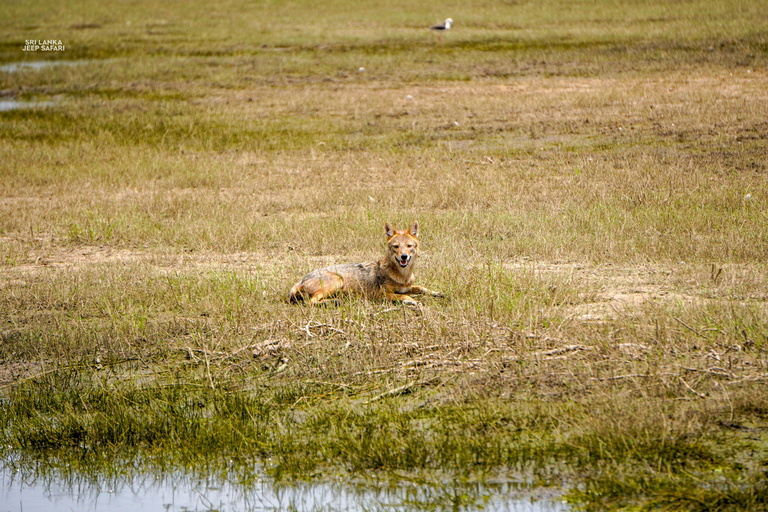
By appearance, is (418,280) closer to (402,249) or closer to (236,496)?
(402,249)

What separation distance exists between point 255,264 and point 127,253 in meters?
2.20

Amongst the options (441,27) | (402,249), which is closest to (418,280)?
(402,249)

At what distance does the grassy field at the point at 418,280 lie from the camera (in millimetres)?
5703

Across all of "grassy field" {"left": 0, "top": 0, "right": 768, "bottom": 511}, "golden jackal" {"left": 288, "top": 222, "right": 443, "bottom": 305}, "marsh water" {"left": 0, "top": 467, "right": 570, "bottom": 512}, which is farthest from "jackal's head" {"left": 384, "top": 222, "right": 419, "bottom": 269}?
"marsh water" {"left": 0, "top": 467, "right": 570, "bottom": 512}

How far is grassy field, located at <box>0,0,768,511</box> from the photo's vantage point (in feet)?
18.7

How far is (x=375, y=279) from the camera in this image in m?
8.58

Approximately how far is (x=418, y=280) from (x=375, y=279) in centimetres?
66

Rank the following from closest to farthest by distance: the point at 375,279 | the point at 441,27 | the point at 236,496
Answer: the point at 236,496 → the point at 375,279 → the point at 441,27

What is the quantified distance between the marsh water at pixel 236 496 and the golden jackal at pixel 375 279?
9.71 feet

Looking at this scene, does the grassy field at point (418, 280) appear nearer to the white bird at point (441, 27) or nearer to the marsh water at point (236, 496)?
the marsh water at point (236, 496)

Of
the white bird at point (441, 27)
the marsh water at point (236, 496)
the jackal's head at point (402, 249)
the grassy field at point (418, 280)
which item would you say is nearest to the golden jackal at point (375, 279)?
the jackal's head at point (402, 249)

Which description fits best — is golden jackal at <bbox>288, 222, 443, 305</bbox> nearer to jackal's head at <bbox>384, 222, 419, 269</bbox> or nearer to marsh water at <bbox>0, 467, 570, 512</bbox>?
jackal's head at <bbox>384, 222, 419, 269</bbox>

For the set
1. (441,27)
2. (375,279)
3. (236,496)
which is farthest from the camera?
(441,27)

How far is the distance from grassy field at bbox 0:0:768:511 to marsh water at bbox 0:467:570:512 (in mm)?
152
